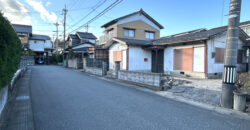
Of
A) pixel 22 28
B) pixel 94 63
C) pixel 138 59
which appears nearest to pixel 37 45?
pixel 22 28

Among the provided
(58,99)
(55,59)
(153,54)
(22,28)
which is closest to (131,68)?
(153,54)

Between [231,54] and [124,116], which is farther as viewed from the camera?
[231,54]

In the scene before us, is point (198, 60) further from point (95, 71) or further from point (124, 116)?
point (95, 71)

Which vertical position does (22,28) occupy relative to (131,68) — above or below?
above

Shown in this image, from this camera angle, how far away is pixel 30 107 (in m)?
4.16

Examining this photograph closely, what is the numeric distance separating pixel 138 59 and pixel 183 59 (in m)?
4.20

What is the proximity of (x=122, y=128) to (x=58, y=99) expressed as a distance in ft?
10.5

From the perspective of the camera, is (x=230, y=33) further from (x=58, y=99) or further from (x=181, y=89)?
(x=58, y=99)

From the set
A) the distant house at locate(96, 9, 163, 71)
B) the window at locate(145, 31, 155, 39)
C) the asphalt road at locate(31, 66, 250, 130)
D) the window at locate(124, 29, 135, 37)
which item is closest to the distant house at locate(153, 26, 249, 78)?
the distant house at locate(96, 9, 163, 71)

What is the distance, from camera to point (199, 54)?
990cm

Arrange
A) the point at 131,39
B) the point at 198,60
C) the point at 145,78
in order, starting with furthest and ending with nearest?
the point at 131,39 < the point at 198,60 < the point at 145,78

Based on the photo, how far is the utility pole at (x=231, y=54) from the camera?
4266mm

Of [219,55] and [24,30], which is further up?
[24,30]

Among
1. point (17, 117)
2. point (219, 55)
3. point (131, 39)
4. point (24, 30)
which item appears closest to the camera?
point (17, 117)
